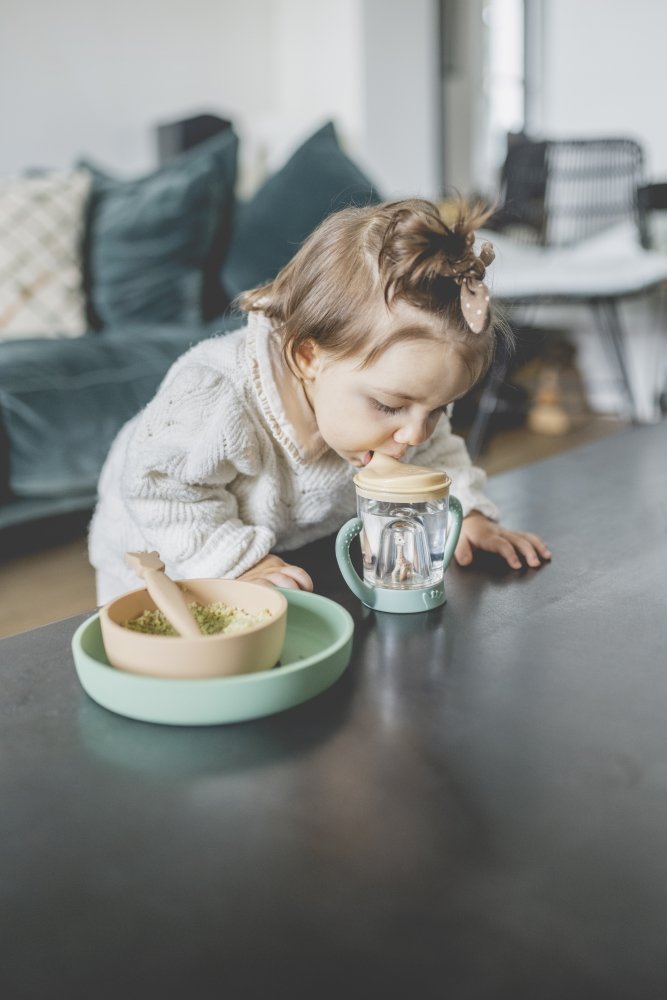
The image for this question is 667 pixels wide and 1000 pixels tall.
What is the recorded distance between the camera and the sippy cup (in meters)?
0.74

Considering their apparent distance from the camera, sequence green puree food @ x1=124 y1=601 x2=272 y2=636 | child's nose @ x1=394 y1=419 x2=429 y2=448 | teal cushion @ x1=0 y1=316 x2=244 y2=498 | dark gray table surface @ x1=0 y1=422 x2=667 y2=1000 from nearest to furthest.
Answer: dark gray table surface @ x1=0 y1=422 x2=667 y2=1000 < green puree food @ x1=124 y1=601 x2=272 y2=636 < child's nose @ x1=394 y1=419 x2=429 y2=448 < teal cushion @ x1=0 y1=316 x2=244 y2=498

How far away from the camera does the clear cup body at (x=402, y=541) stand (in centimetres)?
80

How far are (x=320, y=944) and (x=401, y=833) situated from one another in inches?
3.3

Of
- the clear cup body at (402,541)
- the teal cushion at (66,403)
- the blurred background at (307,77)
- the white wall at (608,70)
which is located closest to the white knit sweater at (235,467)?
the clear cup body at (402,541)

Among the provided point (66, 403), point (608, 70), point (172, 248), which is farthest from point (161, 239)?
point (608, 70)

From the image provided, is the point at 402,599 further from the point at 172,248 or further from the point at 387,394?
the point at 172,248

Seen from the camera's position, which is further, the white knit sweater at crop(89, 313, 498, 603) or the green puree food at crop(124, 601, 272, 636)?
the white knit sweater at crop(89, 313, 498, 603)

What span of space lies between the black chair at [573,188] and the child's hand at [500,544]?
214 centimetres

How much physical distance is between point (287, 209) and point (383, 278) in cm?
170

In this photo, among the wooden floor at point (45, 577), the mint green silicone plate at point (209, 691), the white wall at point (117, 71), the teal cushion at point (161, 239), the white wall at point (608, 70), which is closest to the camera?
the mint green silicone plate at point (209, 691)

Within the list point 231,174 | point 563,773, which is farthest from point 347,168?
point 563,773

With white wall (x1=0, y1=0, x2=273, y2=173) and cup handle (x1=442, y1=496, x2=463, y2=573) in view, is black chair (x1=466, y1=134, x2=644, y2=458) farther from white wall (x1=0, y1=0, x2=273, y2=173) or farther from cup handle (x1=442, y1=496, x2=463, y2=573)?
cup handle (x1=442, y1=496, x2=463, y2=573)

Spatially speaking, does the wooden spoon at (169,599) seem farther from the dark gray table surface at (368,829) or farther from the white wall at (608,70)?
the white wall at (608,70)

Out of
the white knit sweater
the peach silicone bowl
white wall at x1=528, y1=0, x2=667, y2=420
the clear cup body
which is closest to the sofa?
the white knit sweater
